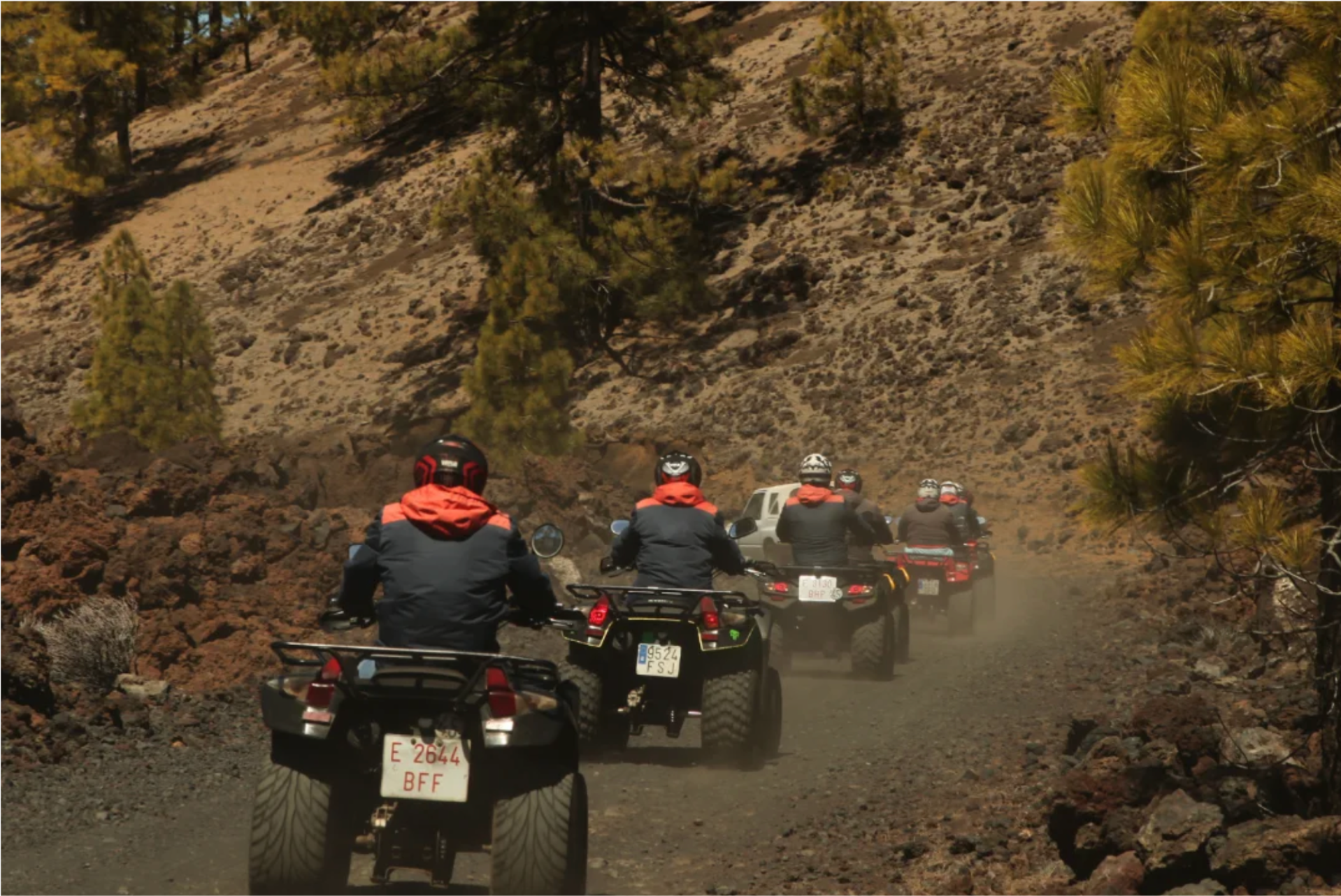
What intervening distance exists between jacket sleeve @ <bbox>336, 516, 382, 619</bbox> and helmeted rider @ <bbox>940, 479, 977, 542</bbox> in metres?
12.7

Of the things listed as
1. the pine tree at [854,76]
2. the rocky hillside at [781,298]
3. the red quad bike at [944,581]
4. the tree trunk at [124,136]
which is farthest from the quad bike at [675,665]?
the tree trunk at [124,136]

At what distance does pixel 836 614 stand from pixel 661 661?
14.2 feet

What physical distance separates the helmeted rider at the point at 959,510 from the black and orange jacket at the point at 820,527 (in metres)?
4.56

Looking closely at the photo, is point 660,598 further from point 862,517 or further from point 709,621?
point 862,517

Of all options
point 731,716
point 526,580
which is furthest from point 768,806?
point 526,580

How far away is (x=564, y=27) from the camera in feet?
111

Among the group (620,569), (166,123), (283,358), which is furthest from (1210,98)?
(166,123)

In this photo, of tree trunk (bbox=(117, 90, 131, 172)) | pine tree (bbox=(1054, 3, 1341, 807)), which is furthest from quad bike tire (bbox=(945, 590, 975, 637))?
tree trunk (bbox=(117, 90, 131, 172))

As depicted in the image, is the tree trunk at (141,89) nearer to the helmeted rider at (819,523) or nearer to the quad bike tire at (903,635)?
the quad bike tire at (903,635)

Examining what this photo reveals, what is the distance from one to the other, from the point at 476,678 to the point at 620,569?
534cm

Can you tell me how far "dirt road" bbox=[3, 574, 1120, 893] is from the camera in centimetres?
820

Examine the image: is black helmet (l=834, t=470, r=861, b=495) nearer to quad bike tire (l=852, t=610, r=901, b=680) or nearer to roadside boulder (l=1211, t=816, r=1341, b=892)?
quad bike tire (l=852, t=610, r=901, b=680)

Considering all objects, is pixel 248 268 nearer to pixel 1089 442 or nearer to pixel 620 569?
pixel 1089 442

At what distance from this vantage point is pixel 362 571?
6.63m
